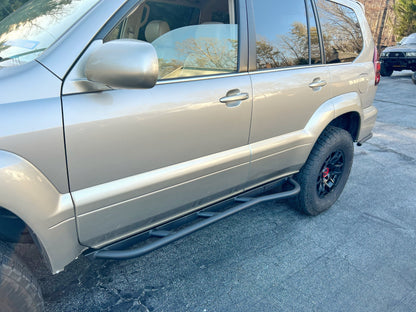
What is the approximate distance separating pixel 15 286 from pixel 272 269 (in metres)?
1.54

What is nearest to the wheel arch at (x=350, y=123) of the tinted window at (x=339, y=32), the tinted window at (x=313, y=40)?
the tinted window at (x=339, y=32)

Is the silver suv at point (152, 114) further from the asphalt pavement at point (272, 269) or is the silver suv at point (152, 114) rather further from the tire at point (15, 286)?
the asphalt pavement at point (272, 269)

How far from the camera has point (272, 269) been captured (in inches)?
88.5

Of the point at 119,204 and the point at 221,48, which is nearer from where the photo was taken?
the point at 119,204

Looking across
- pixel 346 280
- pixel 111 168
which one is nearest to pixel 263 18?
pixel 111 168

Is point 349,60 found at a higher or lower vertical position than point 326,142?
higher

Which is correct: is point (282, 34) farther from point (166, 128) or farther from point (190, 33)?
point (166, 128)

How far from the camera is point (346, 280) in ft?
7.13

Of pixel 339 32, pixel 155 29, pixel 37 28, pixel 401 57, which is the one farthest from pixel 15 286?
pixel 401 57

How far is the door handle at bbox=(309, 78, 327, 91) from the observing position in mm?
2371

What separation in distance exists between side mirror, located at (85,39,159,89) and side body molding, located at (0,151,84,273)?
1.48 feet

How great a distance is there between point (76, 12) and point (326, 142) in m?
2.02

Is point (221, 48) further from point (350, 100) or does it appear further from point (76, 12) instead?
point (350, 100)

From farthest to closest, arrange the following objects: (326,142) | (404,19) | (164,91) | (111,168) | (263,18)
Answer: (404,19)
(326,142)
(263,18)
(164,91)
(111,168)
